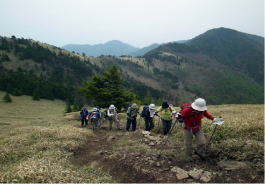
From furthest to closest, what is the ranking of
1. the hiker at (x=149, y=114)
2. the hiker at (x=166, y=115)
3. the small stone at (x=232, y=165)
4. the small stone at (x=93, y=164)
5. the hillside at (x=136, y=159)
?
the hiker at (x=149, y=114), the hiker at (x=166, y=115), the small stone at (x=93, y=164), the small stone at (x=232, y=165), the hillside at (x=136, y=159)

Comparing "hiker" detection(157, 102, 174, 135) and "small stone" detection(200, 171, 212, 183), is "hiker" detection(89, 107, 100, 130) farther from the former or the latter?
Result: "small stone" detection(200, 171, 212, 183)

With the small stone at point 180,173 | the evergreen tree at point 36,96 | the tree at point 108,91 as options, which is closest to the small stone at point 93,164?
the small stone at point 180,173

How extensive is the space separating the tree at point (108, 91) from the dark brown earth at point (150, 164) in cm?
2698

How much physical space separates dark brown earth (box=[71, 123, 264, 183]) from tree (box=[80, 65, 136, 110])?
27.0m

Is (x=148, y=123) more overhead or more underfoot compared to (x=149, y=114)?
more underfoot

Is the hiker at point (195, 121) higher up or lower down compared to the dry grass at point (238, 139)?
higher up

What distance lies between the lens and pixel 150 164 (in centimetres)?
1153

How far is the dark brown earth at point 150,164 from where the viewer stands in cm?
991

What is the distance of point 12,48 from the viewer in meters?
193

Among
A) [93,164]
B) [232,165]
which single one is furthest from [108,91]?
[232,165]

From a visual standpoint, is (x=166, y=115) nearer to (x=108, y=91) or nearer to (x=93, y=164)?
(x=93, y=164)

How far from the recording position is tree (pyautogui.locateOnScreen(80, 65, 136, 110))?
4294 cm

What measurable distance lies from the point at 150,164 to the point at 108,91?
3273cm

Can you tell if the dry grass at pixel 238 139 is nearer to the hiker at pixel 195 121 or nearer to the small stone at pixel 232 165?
the small stone at pixel 232 165
